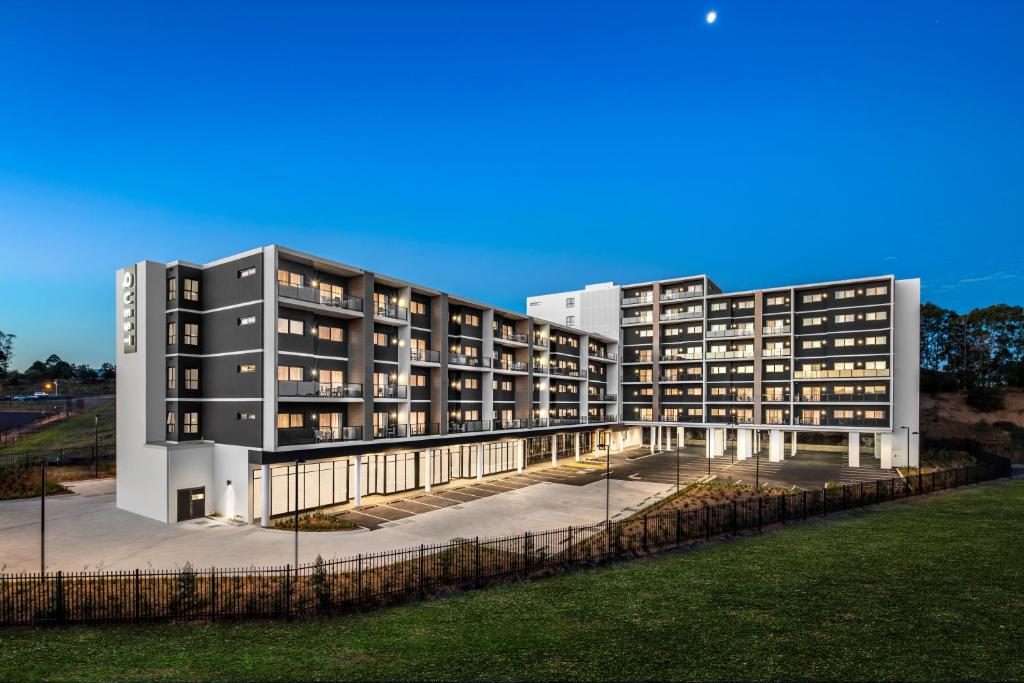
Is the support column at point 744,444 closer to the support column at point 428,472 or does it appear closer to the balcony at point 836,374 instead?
the balcony at point 836,374

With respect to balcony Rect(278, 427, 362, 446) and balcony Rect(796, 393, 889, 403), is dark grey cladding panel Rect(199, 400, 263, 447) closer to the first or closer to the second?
balcony Rect(278, 427, 362, 446)

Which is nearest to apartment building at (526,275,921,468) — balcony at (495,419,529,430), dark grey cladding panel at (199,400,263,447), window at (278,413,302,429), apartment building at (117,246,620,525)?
balcony at (495,419,529,430)

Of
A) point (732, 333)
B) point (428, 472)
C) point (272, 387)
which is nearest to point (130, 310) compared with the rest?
point (272, 387)

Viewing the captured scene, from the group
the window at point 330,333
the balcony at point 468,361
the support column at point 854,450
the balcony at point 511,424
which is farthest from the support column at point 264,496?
the support column at point 854,450

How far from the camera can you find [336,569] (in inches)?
945

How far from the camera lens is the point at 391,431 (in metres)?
41.0

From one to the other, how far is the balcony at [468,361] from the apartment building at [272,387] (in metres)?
1.76

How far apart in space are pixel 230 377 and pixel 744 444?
202 feet

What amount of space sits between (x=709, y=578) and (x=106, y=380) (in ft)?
616

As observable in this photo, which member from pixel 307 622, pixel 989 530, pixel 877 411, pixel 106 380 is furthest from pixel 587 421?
pixel 106 380

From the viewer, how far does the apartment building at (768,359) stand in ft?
200

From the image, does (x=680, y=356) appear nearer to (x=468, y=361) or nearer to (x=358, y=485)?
(x=468, y=361)

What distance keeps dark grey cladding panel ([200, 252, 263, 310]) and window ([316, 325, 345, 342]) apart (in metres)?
4.98

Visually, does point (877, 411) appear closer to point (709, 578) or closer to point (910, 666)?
point (709, 578)
